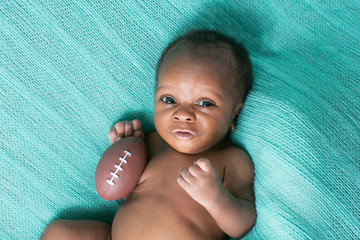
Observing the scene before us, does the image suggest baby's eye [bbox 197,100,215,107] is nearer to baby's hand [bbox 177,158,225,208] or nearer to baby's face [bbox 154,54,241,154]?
baby's face [bbox 154,54,241,154]

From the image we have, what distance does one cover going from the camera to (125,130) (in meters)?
1.38

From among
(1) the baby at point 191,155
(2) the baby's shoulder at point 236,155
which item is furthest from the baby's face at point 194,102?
(2) the baby's shoulder at point 236,155

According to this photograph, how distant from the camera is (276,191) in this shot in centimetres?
113

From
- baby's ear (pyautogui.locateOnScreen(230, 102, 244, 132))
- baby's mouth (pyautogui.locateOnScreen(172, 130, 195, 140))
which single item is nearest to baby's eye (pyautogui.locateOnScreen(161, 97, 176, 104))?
baby's mouth (pyautogui.locateOnScreen(172, 130, 195, 140))

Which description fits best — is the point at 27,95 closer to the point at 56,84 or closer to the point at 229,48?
the point at 56,84

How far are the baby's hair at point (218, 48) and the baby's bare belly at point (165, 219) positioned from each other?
43 centimetres

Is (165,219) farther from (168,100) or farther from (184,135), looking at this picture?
(168,100)

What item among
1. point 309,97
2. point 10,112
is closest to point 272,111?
point 309,97

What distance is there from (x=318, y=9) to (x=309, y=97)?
0.45 metres

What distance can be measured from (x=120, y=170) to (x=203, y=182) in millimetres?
320

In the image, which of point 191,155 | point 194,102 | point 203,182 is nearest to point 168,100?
point 194,102

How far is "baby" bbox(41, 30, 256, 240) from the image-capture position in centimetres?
117

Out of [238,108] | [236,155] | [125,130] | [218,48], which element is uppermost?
[218,48]

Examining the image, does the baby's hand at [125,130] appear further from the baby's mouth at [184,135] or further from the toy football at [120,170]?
the baby's mouth at [184,135]
